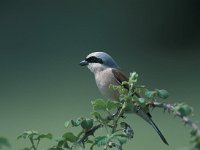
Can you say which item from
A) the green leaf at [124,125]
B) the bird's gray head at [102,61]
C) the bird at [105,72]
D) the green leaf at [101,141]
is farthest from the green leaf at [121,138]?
the bird's gray head at [102,61]

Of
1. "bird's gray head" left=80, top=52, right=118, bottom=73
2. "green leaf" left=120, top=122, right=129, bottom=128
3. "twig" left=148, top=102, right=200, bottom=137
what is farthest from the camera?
"bird's gray head" left=80, top=52, right=118, bottom=73

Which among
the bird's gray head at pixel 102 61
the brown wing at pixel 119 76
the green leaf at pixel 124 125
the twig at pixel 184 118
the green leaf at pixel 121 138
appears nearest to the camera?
the twig at pixel 184 118

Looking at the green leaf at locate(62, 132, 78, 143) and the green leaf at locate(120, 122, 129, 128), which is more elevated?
the green leaf at locate(120, 122, 129, 128)

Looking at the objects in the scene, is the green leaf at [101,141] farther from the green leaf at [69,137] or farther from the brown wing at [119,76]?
the brown wing at [119,76]

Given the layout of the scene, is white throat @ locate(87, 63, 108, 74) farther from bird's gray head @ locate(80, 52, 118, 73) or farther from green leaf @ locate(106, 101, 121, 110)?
green leaf @ locate(106, 101, 121, 110)

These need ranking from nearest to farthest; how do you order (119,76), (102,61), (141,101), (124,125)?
(141,101) < (124,125) < (119,76) < (102,61)

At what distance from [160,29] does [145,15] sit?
0.67 ft

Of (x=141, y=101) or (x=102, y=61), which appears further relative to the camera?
(x=102, y=61)

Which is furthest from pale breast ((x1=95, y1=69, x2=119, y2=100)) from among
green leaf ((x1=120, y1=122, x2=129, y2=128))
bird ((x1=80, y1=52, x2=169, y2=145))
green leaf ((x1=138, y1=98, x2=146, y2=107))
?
green leaf ((x1=138, y1=98, x2=146, y2=107))

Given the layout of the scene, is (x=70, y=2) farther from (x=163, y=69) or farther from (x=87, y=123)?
(x=87, y=123)

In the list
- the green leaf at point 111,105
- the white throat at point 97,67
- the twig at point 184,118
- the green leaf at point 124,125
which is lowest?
the twig at point 184,118

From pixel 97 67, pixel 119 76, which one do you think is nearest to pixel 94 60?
pixel 97 67

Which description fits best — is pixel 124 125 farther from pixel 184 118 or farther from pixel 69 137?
pixel 184 118

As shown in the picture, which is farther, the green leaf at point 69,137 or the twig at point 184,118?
the green leaf at point 69,137
